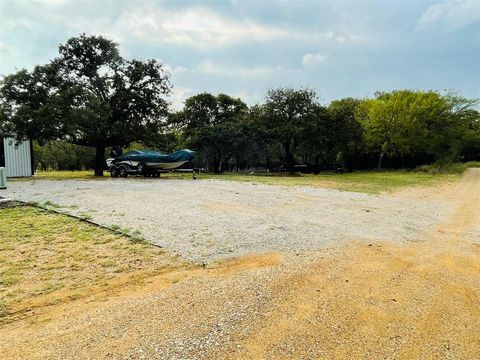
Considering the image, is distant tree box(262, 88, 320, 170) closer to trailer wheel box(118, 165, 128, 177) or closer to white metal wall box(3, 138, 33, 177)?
trailer wheel box(118, 165, 128, 177)

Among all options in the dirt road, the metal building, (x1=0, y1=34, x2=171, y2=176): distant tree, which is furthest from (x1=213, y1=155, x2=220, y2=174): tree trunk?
the dirt road

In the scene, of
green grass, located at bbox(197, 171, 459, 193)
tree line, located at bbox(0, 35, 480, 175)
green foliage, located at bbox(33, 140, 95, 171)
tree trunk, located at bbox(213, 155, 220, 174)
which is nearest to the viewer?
green grass, located at bbox(197, 171, 459, 193)

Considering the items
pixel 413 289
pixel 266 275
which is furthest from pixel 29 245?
pixel 413 289

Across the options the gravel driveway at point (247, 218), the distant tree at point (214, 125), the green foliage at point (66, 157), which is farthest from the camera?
the green foliage at point (66, 157)

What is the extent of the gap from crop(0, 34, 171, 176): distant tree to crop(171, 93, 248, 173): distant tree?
212 inches

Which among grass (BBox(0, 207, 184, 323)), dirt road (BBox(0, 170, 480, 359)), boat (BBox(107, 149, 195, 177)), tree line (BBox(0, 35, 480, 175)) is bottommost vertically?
dirt road (BBox(0, 170, 480, 359))

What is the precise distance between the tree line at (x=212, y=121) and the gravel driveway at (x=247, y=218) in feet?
26.3

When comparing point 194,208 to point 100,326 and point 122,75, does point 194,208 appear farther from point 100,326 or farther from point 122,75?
point 122,75

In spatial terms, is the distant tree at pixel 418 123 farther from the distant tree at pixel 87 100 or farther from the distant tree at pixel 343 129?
the distant tree at pixel 87 100

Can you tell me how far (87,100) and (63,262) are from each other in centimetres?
1346

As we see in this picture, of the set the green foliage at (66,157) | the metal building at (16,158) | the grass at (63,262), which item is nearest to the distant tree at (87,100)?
the metal building at (16,158)

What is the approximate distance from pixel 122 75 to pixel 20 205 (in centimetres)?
1171

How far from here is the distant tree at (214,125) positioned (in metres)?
22.5

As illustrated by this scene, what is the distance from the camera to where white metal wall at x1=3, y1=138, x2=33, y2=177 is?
18172mm
